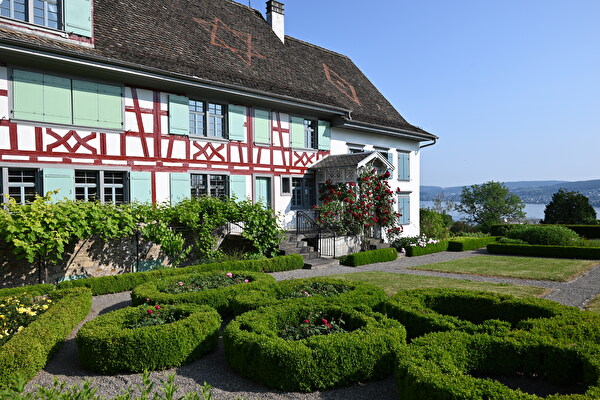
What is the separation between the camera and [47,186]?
36.1ft

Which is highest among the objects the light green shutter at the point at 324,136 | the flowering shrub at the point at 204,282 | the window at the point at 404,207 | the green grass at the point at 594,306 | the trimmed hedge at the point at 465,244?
the light green shutter at the point at 324,136

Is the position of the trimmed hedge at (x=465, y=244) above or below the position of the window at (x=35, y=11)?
below

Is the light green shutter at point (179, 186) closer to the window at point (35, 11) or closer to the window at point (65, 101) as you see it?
the window at point (65, 101)

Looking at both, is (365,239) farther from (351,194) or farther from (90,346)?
(90,346)

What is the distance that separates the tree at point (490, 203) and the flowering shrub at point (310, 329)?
39954mm

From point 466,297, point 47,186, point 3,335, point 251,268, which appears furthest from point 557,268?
point 47,186

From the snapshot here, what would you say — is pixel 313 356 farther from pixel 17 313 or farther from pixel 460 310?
pixel 17 313

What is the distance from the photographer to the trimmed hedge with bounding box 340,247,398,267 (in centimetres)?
1432

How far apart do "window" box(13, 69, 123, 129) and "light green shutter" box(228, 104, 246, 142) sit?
3808 mm

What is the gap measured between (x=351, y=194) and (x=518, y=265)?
21.0 feet

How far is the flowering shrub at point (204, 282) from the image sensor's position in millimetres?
8234

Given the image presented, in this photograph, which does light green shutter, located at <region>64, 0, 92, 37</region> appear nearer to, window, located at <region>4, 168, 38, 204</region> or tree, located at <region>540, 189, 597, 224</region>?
window, located at <region>4, 168, 38, 204</region>

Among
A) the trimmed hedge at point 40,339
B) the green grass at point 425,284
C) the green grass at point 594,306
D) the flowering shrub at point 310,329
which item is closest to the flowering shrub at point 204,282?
the trimmed hedge at point 40,339

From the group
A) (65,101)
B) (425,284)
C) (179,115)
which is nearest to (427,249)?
(425,284)
